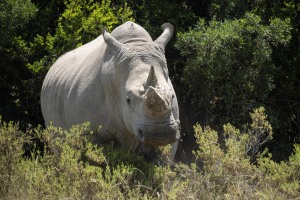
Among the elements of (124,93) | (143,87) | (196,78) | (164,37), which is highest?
Result: (164,37)

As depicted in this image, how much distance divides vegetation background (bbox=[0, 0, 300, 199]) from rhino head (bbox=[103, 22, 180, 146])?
14.5 inches

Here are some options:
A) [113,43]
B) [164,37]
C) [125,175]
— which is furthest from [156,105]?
[164,37]

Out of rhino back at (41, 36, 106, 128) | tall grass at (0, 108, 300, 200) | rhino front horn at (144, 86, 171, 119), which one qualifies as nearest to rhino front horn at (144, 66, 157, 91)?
rhino front horn at (144, 86, 171, 119)

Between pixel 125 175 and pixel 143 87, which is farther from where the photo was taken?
pixel 143 87

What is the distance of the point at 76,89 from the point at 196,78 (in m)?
2.20

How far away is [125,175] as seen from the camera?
6844 millimetres

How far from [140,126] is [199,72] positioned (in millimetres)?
3154

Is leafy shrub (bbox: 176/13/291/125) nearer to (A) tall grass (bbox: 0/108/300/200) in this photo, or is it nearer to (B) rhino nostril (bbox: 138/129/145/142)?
(A) tall grass (bbox: 0/108/300/200)

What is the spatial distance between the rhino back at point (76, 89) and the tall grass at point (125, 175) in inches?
20.4

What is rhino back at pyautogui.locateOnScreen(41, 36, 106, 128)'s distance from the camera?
7.98 m

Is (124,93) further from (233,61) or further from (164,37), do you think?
(233,61)

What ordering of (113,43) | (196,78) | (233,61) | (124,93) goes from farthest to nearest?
(196,78) < (233,61) < (113,43) < (124,93)

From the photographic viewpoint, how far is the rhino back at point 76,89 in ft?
26.2

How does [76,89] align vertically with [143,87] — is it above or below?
below
